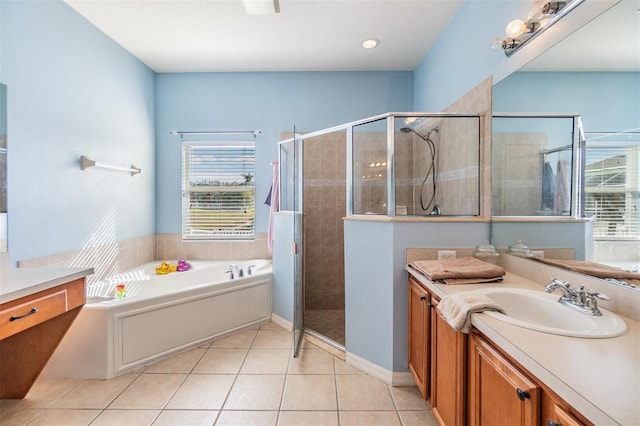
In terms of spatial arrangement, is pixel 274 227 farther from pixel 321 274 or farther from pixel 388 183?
pixel 388 183

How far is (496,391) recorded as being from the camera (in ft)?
3.01

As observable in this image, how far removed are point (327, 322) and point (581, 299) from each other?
2.23 m

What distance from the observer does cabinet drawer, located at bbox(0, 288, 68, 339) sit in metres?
1.23

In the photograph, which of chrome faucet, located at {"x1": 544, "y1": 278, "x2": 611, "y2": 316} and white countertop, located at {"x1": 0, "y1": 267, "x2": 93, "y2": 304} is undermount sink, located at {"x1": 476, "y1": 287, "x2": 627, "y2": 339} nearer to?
chrome faucet, located at {"x1": 544, "y1": 278, "x2": 611, "y2": 316}

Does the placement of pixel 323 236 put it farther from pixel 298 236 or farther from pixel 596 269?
pixel 596 269

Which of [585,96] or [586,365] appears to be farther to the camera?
[585,96]

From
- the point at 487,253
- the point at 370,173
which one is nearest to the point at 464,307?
the point at 487,253

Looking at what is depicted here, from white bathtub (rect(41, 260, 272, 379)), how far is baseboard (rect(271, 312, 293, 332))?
0.19 feet

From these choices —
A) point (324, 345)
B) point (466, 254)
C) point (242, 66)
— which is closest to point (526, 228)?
point (466, 254)

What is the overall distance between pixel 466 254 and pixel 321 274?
174 centimetres

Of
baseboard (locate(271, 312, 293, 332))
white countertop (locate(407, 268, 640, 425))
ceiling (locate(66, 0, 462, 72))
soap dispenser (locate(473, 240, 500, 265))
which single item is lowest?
baseboard (locate(271, 312, 293, 332))

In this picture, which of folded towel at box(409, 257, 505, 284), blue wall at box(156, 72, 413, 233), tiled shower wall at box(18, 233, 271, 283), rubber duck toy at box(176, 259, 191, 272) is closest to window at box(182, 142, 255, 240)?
tiled shower wall at box(18, 233, 271, 283)

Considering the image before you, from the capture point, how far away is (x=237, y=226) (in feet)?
11.2

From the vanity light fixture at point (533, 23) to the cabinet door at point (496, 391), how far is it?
4.95 feet
